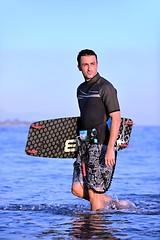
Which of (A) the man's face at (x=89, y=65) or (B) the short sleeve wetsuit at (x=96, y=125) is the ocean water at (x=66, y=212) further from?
(A) the man's face at (x=89, y=65)

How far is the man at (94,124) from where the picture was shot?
7109mm

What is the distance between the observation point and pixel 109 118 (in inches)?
285

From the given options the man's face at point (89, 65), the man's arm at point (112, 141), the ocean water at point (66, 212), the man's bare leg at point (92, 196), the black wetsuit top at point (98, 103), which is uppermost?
the man's face at point (89, 65)

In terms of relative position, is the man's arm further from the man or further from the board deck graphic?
the board deck graphic

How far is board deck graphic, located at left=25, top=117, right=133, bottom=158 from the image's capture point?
7.93 meters

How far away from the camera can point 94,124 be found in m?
7.25

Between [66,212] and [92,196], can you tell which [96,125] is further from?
[66,212]

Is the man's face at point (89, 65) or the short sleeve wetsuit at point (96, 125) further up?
the man's face at point (89, 65)

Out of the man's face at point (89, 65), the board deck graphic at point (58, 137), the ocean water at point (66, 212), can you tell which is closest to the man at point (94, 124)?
the man's face at point (89, 65)

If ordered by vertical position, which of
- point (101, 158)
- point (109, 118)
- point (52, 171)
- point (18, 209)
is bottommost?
point (52, 171)

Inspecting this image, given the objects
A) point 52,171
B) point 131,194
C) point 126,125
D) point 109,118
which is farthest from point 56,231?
point 52,171

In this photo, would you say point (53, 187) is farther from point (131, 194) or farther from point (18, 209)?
point (18, 209)

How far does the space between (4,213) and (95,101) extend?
182 cm

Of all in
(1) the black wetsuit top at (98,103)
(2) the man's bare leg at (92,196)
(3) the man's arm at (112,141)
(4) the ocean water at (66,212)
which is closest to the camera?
(4) the ocean water at (66,212)
